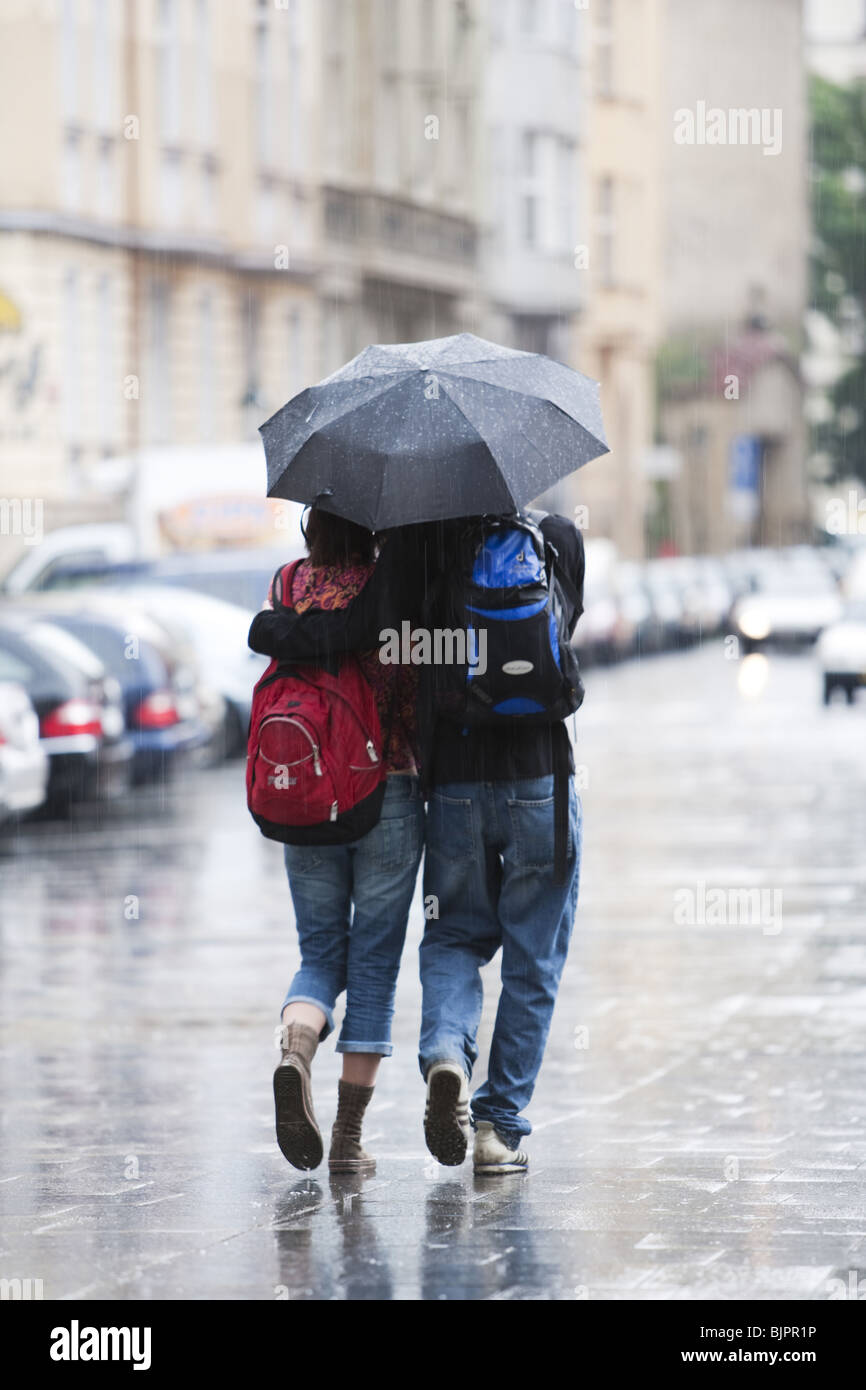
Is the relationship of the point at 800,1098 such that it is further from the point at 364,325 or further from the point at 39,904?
the point at 364,325

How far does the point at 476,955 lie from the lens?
6.95m

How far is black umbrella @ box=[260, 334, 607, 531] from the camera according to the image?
6.56 meters

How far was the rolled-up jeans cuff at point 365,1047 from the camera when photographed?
6.82 m

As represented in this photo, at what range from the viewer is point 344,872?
269 inches

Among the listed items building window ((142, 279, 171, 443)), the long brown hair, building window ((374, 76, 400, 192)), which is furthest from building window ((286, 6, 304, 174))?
the long brown hair

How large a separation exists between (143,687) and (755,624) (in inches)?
1302

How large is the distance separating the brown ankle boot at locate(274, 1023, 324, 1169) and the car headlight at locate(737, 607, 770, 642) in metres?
46.9

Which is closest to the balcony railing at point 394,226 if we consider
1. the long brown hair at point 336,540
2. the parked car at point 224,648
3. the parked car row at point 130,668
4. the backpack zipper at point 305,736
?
the parked car row at point 130,668

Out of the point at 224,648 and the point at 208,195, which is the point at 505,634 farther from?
the point at 208,195

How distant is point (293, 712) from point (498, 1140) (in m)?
1.17

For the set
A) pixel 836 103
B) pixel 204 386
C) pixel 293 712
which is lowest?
pixel 293 712

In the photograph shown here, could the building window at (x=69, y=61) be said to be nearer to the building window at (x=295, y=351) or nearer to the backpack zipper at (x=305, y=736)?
the building window at (x=295, y=351)

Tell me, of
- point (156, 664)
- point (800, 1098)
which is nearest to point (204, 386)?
point (156, 664)

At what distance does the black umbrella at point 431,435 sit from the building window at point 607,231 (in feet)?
209
